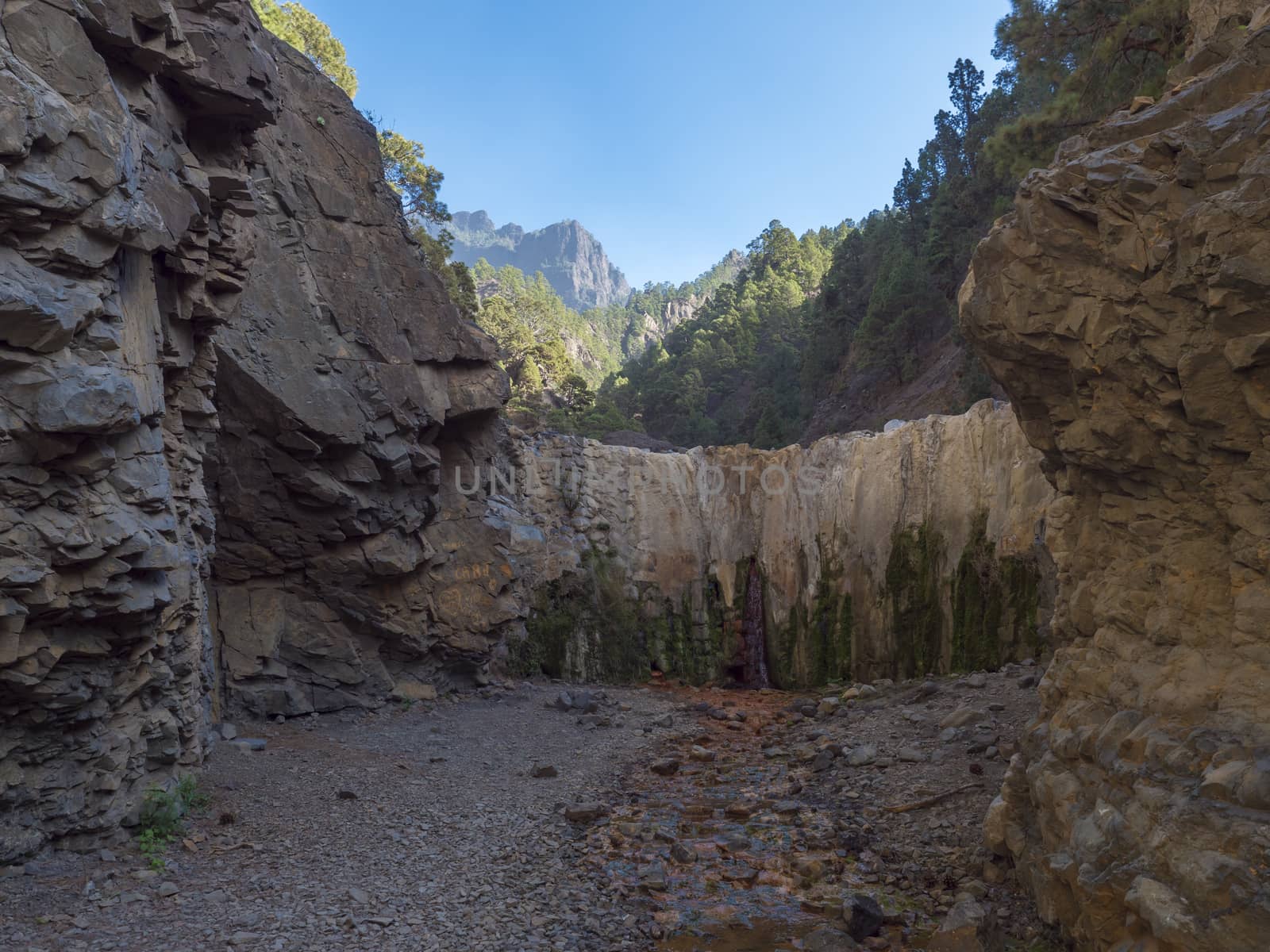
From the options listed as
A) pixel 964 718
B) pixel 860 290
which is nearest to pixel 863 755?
pixel 964 718

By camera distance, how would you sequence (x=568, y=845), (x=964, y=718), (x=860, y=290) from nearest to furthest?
(x=568, y=845)
(x=964, y=718)
(x=860, y=290)

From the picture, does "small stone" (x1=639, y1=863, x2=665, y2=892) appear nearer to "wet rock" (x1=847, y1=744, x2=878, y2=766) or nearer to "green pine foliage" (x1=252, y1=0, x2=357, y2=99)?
"wet rock" (x1=847, y1=744, x2=878, y2=766)

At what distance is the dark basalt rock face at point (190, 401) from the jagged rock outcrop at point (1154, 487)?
26.7 feet

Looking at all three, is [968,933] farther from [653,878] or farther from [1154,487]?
[1154,487]

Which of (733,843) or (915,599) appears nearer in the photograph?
(733,843)

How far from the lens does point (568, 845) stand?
9859 millimetres

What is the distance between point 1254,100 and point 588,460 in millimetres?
19537

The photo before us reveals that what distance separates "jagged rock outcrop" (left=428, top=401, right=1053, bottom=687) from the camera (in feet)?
61.7

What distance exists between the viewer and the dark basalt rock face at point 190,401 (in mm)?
7367

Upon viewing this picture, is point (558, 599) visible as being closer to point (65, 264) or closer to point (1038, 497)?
point (1038, 497)

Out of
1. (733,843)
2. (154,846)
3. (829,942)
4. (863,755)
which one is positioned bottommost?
(733,843)

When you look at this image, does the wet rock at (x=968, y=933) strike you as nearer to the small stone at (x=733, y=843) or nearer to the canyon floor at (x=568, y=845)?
the canyon floor at (x=568, y=845)

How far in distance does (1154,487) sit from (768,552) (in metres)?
17.5

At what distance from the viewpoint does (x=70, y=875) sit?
25.3 ft
